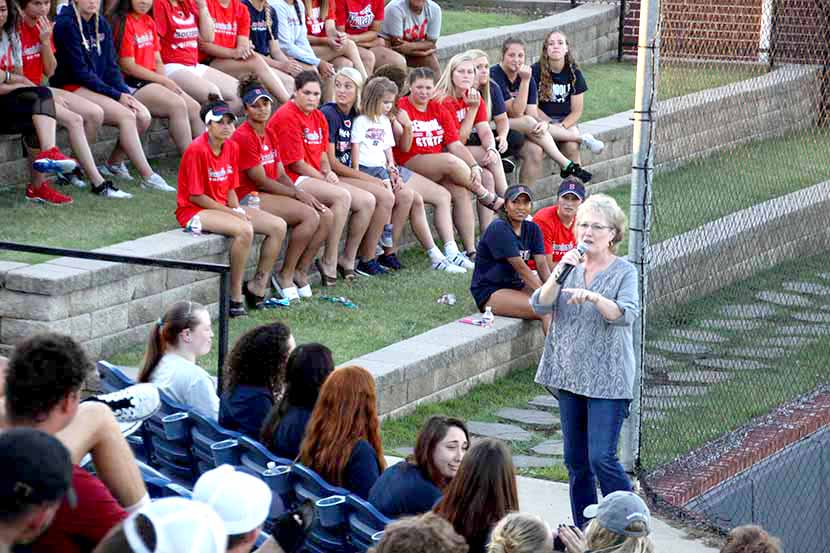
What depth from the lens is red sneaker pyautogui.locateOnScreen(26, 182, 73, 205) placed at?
1042 cm

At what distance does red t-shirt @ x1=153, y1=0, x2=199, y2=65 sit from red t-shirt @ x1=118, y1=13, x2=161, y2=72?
12 centimetres

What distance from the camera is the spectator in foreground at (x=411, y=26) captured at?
14094mm

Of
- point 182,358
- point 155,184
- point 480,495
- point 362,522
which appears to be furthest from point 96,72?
point 480,495

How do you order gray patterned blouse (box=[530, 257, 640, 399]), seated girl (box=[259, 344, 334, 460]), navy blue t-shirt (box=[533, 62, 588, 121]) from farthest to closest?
1. navy blue t-shirt (box=[533, 62, 588, 121])
2. gray patterned blouse (box=[530, 257, 640, 399])
3. seated girl (box=[259, 344, 334, 460])

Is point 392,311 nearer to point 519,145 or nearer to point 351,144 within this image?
point 351,144

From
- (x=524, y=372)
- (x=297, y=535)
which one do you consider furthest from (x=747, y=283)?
(x=297, y=535)

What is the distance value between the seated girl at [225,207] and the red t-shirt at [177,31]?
180cm

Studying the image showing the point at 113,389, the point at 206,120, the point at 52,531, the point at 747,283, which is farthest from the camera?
the point at 747,283

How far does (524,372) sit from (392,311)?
3.47ft

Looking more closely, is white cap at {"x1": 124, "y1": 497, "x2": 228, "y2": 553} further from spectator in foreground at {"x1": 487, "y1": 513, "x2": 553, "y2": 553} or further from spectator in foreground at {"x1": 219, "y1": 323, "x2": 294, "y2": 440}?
spectator in foreground at {"x1": 219, "y1": 323, "x2": 294, "y2": 440}

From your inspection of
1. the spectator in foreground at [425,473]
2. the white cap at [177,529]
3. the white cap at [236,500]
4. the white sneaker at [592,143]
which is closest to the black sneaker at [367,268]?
the white sneaker at [592,143]

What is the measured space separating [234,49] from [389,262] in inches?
93.1

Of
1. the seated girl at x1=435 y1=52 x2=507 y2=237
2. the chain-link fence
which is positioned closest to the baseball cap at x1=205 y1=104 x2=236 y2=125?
the seated girl at x1=435 y1=52 x2=507 y2=237

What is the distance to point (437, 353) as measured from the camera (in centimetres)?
934
